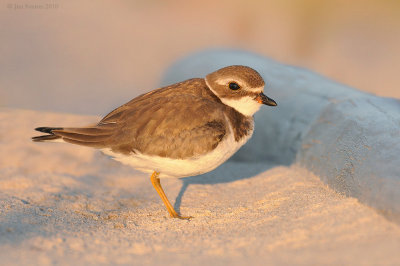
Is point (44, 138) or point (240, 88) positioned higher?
point (240, 88)

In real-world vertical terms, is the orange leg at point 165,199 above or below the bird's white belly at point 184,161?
below

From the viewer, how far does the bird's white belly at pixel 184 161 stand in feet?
12.6

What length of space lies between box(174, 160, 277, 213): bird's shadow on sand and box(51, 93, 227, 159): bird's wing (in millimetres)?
1215

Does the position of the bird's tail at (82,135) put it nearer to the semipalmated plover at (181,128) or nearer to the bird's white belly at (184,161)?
the semipalmated plover at (181,128)

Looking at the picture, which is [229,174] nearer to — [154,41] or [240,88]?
[240,88]

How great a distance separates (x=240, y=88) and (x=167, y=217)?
1.35 meters

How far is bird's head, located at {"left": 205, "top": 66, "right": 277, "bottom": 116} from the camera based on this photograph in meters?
4.16

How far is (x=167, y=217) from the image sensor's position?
4121 millimetres

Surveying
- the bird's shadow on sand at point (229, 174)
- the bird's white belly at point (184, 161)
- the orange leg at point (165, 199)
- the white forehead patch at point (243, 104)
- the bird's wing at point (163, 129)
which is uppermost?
the white forehead patch at point (243, 104)

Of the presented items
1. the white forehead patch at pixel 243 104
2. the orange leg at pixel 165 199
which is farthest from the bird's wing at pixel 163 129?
the orange leg at pixel 165 199

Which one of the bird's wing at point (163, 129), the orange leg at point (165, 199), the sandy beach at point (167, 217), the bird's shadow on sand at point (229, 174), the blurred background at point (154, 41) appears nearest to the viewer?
the sandy beach at point (167, 217)

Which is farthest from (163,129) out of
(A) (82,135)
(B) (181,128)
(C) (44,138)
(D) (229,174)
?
(D) (229,174)

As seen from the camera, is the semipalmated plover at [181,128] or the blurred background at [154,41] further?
the blurred background at [154,41]

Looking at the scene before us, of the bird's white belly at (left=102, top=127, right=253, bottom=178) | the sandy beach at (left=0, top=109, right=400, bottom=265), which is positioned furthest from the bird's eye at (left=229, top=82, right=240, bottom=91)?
the sandy beach at (left=0, top=109, right=400, bottom=265)
